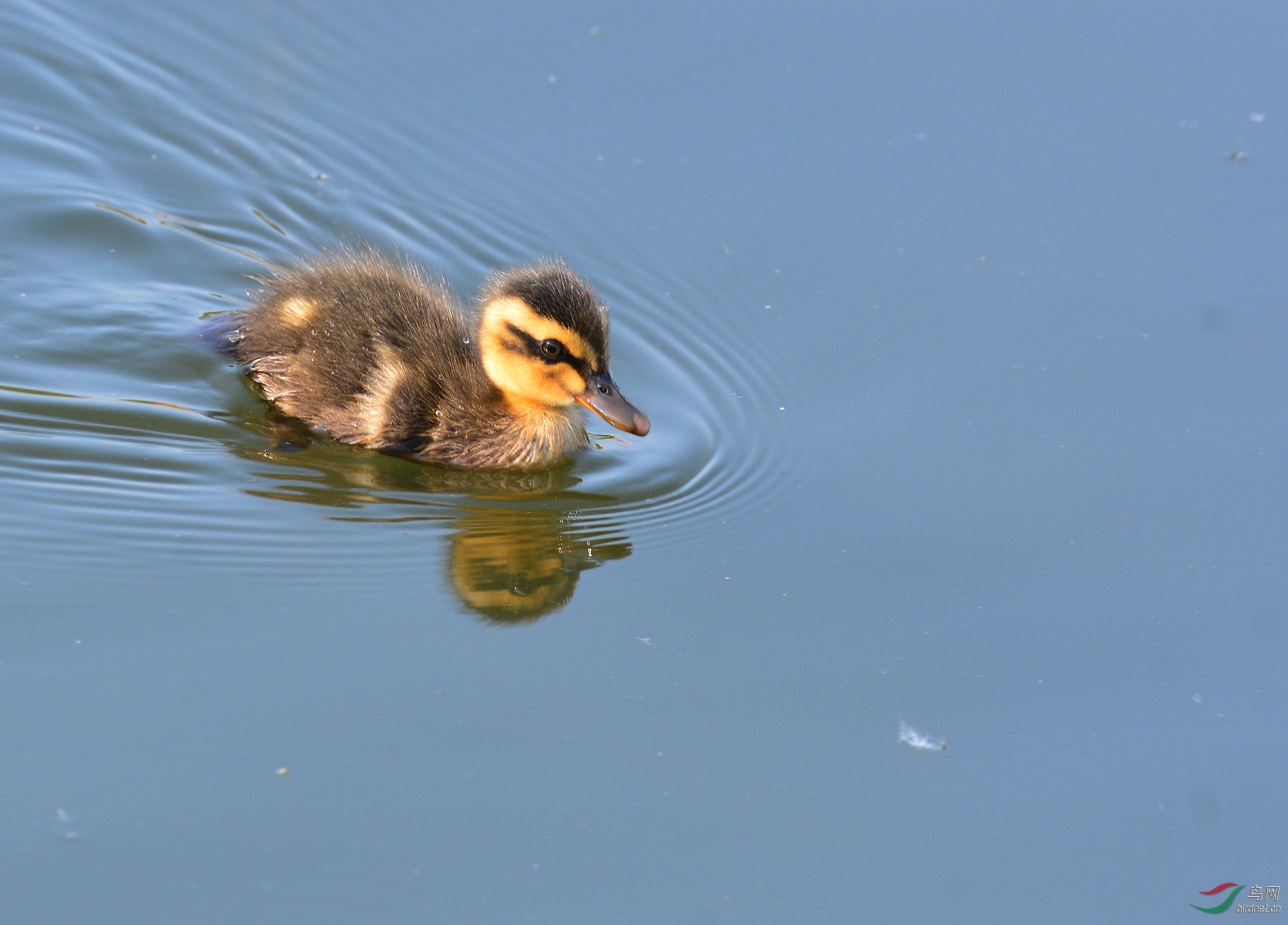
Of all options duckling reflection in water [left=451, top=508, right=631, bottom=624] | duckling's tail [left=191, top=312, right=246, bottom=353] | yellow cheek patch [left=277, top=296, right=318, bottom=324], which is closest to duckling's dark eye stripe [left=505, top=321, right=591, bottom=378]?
duckling reflection in water [left=451, top=508, right=631, bottom=624]

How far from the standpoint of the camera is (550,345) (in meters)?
4.44

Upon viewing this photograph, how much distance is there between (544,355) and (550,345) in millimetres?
49

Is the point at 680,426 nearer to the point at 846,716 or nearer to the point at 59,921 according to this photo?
the point at 846,716

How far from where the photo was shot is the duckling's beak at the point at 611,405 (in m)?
4.35

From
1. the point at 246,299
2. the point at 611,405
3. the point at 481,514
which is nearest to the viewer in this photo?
the point at 481,514

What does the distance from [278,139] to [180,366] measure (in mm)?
1477

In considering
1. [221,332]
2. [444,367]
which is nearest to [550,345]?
[444,367]

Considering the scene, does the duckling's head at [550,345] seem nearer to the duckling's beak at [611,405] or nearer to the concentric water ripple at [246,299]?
the duckling's beak at [611,405]

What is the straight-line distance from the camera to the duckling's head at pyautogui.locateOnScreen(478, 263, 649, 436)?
172 inches

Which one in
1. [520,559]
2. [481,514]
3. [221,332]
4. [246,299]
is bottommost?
[520,559]

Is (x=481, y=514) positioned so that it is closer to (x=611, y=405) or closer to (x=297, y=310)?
(x=611, y=405)

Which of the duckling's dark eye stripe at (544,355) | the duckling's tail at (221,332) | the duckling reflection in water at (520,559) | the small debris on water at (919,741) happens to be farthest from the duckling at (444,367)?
the small debris on water at (919,741)

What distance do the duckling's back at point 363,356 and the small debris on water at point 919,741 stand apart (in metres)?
1.91

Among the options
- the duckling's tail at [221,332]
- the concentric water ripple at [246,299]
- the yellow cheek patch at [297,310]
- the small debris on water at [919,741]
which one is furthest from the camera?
the duckling's tail at [221,332]
